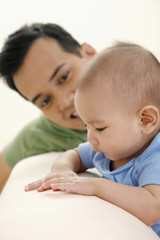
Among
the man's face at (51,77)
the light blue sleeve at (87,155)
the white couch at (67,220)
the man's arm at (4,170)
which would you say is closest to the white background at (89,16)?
the man's arm at (4,170)

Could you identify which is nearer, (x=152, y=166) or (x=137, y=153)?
(x=152, y=166)

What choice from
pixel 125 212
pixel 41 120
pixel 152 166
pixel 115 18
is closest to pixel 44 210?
pixel 125 212

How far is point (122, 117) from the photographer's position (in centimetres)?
78

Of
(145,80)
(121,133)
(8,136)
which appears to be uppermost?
(145,80)

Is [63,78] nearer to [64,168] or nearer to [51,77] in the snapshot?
[51,77]

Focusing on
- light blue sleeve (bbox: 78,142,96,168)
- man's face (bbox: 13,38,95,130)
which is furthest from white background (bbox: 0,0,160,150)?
light blue sleeve (bbox: 78,142,96,168)

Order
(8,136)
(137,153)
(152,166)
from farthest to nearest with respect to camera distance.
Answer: (8,136)
(137,153)
(152,166)

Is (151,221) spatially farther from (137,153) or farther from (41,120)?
(41,120)

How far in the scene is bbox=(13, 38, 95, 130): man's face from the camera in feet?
4.50

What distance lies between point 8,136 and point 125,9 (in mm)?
1203

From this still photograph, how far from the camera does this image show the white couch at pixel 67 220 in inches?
21.3

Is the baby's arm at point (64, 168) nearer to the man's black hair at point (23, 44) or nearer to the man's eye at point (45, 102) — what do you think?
the man's eye at point (45, 102)

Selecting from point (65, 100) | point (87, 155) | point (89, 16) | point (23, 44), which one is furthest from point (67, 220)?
point (89, 16)

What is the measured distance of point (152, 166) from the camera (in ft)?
2.47
